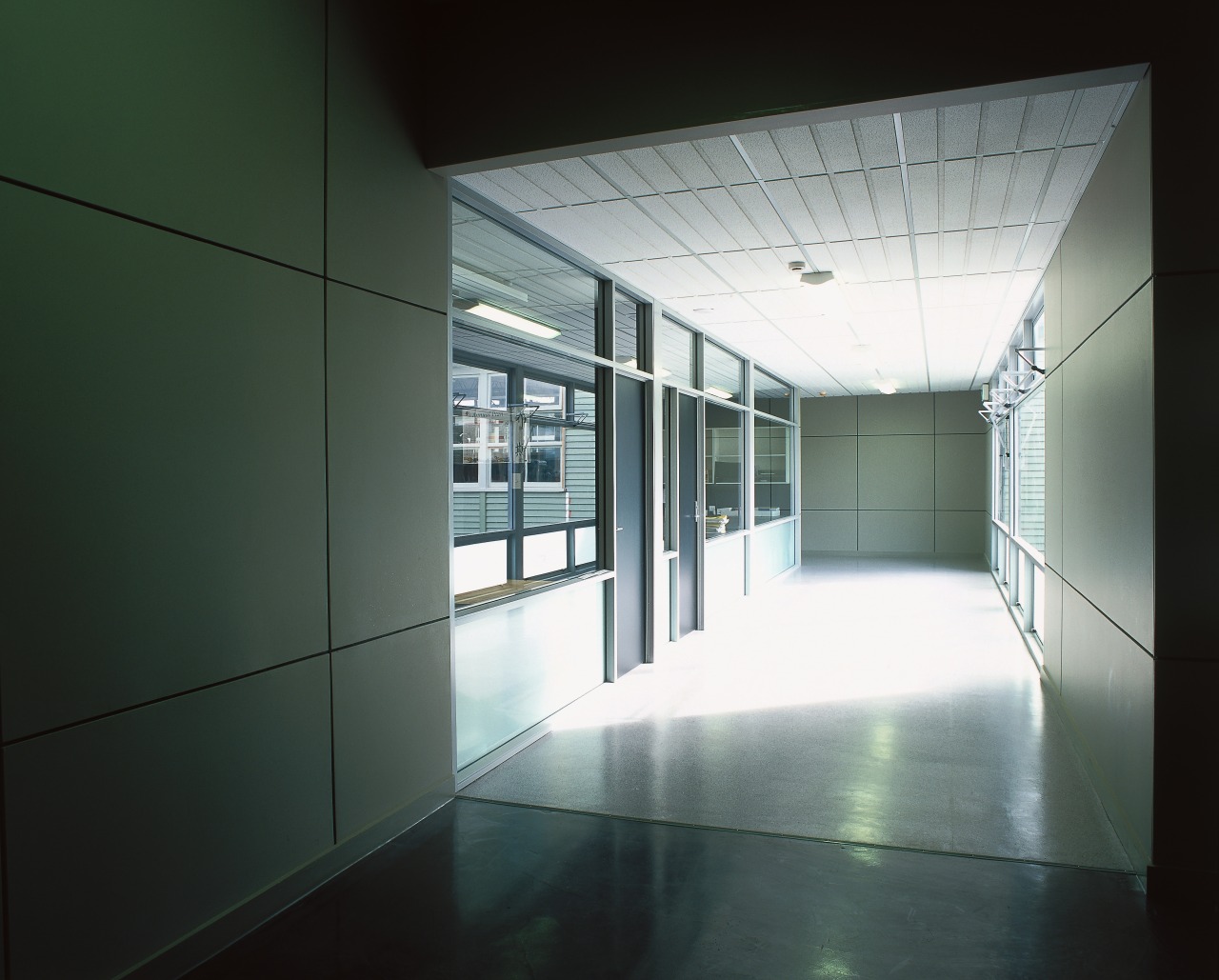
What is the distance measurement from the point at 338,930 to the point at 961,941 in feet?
6.36

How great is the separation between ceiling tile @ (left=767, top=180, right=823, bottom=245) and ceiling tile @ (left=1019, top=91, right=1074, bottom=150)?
1071 mm

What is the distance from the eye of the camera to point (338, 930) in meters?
2.80

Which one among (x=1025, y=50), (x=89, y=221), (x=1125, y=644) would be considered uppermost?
(x=1025, y=50)

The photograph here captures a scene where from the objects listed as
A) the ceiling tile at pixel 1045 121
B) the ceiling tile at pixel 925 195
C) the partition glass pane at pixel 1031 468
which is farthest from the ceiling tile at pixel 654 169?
the partition glass pane at pixel 1031 468

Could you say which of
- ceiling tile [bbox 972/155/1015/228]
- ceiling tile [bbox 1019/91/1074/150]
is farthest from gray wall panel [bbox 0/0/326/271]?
ceiling tile [bbox 972/155/1015/228]

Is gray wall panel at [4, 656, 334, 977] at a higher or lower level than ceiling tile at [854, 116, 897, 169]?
lower

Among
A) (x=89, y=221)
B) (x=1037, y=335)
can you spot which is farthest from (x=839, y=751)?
(x=1037, y=335)

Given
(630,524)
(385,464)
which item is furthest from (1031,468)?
(385,464)

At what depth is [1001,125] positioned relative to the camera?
374 cm

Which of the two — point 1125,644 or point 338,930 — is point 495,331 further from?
point 1125,644

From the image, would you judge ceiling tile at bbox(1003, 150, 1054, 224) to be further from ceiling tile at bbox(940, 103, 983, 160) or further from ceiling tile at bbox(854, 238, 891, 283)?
ceiling tile at bbox(854, 238, 891, 283)

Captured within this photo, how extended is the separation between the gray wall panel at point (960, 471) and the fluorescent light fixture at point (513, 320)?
1232 centimetres

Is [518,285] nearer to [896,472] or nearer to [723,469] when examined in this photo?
[723,469]

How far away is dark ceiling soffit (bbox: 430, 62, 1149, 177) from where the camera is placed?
2982 millimetres
